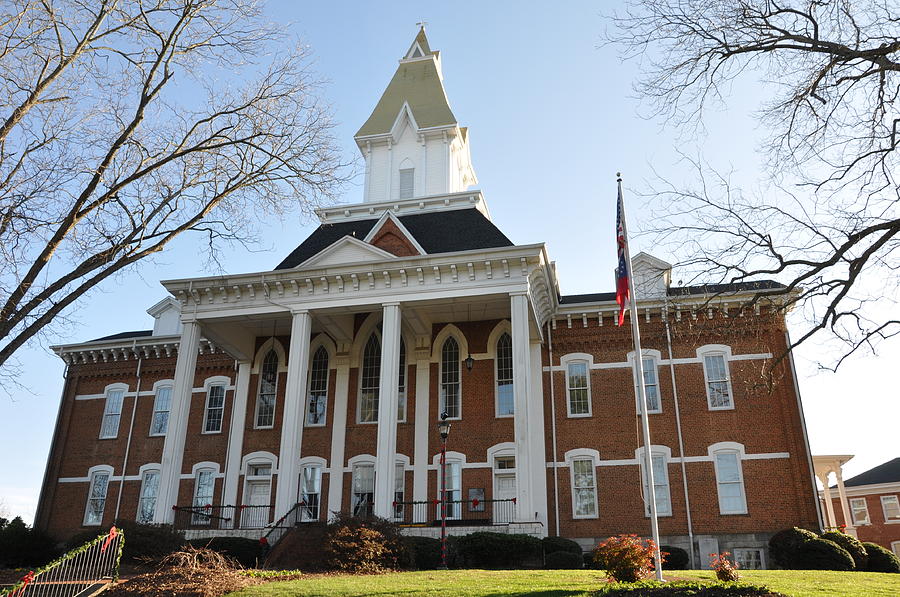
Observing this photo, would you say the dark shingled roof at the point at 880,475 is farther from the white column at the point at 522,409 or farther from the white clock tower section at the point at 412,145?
the white column at the point at 522,409

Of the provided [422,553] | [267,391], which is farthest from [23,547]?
[422,553]

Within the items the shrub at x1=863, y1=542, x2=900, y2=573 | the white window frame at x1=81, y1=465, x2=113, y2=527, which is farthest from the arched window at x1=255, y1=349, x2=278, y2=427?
the shrub at x1=863, y1=542, x2=900, y2=573

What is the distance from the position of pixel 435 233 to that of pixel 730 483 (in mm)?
13988

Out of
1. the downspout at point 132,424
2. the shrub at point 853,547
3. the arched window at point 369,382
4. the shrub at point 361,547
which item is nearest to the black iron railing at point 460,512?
the arched window at point 369,382

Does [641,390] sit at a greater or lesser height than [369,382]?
lesser

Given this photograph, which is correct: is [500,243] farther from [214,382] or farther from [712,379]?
[214,382]

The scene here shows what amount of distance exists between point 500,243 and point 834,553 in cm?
1431

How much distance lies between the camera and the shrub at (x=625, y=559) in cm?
1245

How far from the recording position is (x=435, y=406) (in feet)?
89.1

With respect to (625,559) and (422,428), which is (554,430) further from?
(625,559)

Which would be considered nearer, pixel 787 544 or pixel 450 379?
pixel 787 544

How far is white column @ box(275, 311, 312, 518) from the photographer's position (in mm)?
22797

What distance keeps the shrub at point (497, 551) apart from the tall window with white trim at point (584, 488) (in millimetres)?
5986

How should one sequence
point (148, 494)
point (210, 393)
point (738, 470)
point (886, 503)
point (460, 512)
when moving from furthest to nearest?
1. point (886, 503)
2. point (210, 393)
3. point (148, 494)
4. point (460, 512)
5. point (738, 470)
